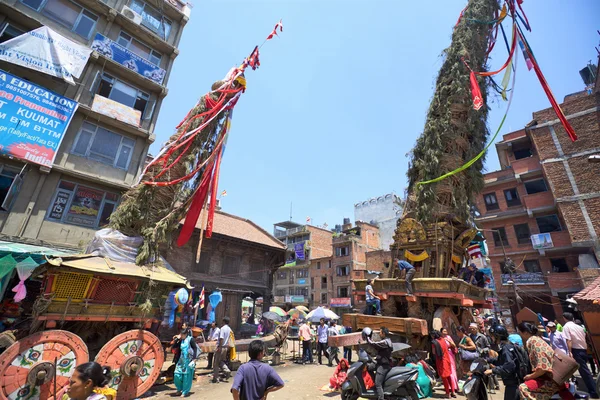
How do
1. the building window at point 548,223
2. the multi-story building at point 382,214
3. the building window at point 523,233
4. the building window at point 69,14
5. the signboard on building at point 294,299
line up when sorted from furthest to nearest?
the signboard on building at point 294,299, the multi-story building at point 382,214, the building window at point 523,233, the building window at point 548,223, the building window at point 69,14

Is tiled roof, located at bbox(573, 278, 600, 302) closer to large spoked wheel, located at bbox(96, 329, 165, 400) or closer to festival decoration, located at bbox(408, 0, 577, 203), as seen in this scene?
Answer: festival decoration, located at bbox(408, 0, 577, 203)

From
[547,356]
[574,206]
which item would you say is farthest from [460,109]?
[574,206]

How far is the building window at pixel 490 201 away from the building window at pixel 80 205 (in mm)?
32245

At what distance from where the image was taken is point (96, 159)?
46.4ft

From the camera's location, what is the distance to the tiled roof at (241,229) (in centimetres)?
2133

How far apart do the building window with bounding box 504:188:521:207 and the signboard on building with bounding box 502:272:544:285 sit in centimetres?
673

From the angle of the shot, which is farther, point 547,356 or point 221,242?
point 221,242

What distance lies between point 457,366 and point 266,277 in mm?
15889

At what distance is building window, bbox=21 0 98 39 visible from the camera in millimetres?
13734

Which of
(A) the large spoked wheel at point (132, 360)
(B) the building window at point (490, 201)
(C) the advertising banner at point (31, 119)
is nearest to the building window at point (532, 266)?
(B) the building window at point (490, 201)

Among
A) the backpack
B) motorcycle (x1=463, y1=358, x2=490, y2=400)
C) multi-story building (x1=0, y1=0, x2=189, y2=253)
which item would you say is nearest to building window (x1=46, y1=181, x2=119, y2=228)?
multi-story building (x1=0, y1=0, x2=189, y2=253)

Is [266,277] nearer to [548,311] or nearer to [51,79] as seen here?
[51,79]

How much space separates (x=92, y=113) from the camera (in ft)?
46.1

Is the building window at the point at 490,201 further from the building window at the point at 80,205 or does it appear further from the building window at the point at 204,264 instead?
the building window at the point at 80,205
